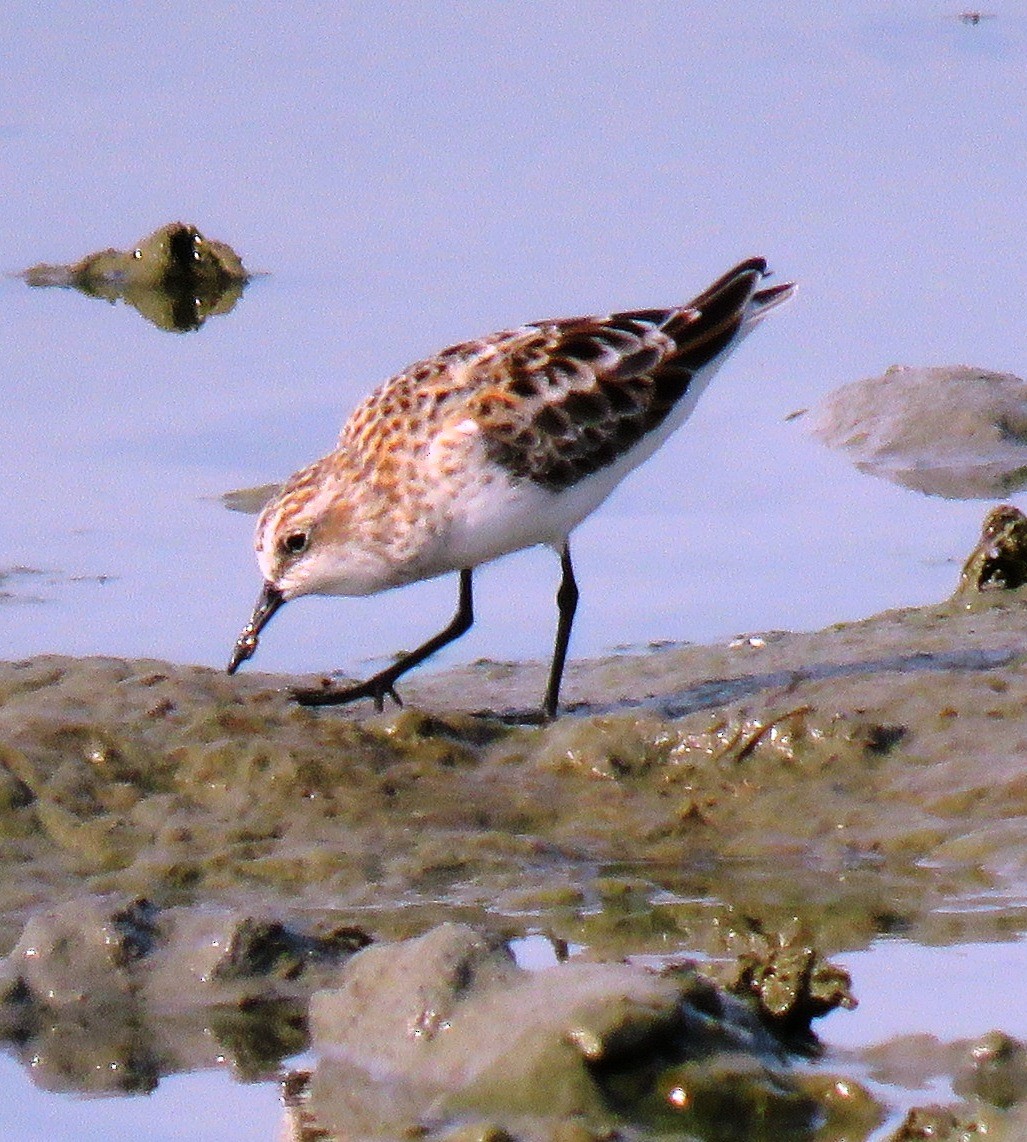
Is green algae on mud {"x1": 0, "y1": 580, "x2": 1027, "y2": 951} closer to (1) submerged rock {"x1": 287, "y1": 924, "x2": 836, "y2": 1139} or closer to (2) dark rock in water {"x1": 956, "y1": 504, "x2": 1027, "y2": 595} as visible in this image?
(2) dark rock in water {"x1": 956, "y1": 504, "x2": 1027, "y2": 595}

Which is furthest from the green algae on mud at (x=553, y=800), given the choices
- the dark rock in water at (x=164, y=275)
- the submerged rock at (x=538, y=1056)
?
the dark rock in water at (x=164, y=275)

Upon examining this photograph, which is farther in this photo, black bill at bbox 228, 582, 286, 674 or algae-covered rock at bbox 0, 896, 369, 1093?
black bill at bbox 228, 582, 286, 674

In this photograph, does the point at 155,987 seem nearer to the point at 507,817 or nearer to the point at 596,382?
the point at 507,817

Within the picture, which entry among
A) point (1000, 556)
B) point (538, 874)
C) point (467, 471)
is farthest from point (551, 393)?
point (538, 874)

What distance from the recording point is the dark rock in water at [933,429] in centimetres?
942

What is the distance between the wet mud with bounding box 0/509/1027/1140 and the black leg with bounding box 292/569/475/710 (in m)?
0.05

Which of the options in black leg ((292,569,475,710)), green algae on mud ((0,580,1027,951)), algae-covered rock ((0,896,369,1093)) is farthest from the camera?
black leg ((292,569,475,710))

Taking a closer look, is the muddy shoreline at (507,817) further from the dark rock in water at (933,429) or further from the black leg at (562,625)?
the dark rock in water at (933,429)

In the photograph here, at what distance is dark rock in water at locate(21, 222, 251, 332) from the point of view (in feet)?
36.6

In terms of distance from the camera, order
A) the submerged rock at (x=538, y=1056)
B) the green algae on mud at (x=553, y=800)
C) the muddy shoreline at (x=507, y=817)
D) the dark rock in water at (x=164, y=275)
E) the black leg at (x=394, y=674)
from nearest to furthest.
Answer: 1. the submerged rock at (x=538, y=1056)
2. the muddy shoreline at (x=507, y=817)
3. the green algae on mud at (x=553, y=800)
4. the black leg at (x=394, y=674)
5. the dark rock in water at (x=164, y=275)

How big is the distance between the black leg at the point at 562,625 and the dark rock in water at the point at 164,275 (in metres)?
3.66

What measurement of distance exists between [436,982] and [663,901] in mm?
1205

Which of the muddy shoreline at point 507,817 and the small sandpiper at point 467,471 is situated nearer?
the muddy shoreline at point 507,817

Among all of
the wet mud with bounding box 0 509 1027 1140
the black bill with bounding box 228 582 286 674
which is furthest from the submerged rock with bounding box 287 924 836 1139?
the black bill with bounding box 228 582 286 674
